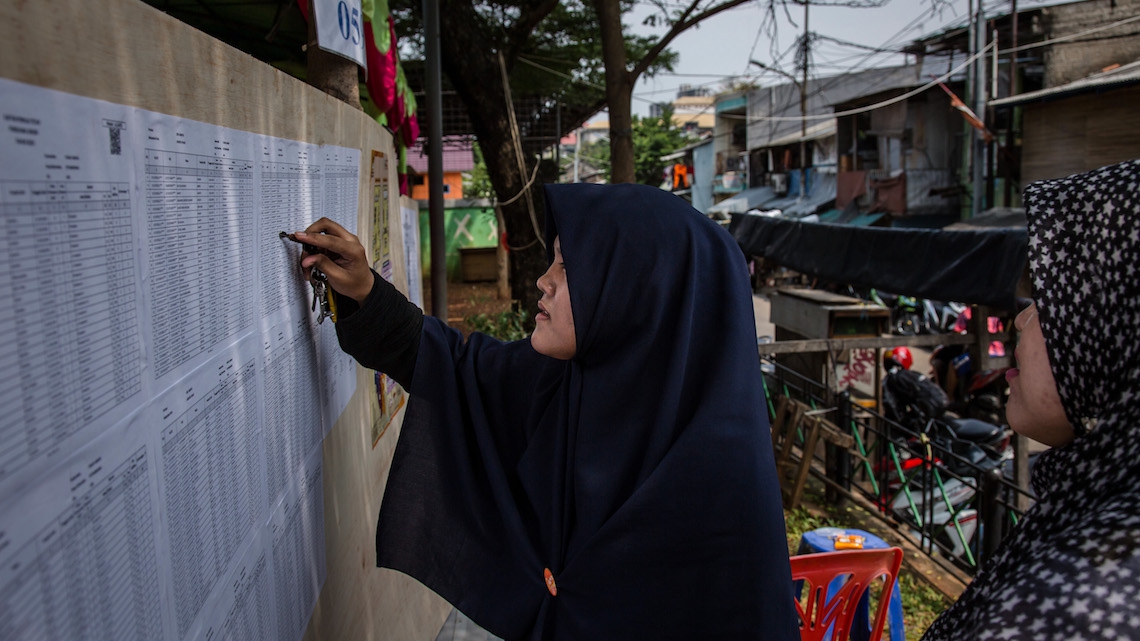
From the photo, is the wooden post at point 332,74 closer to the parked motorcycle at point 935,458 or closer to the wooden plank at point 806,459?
the parked motorcycle at point 935,458

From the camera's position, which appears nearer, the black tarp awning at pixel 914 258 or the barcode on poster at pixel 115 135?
the barcode on poster at pixel 115 135

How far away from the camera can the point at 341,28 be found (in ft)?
7.02

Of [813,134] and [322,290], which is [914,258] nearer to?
[322,290]

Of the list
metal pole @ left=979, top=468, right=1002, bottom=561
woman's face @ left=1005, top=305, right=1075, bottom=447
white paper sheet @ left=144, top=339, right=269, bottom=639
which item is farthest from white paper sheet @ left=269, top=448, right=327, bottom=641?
metal pole @ left=979, top=468, right=1002, bottom=561

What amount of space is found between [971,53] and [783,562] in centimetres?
1360

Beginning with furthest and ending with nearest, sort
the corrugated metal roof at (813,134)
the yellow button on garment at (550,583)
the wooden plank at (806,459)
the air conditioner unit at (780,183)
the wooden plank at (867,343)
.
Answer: the air conditioner unit at (780,183)
the corrugated metal roof at (813,134)
the wooden plank at (867,343)
the wooden plank at (806,459)
the yellow button on garment at (550,583)

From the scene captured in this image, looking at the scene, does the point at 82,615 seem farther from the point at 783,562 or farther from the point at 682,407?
the point at 783,562

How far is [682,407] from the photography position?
1548 millimetres

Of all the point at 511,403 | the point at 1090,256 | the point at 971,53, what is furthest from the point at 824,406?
the point at 971,53

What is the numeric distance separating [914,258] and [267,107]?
5537 mm

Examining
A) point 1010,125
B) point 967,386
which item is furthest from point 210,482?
point 1010,125

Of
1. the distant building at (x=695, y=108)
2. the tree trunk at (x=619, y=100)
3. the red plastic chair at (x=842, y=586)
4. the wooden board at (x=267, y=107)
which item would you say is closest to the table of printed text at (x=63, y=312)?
the wooden board at (x=267, y=107)

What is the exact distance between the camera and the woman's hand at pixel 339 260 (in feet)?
5.42

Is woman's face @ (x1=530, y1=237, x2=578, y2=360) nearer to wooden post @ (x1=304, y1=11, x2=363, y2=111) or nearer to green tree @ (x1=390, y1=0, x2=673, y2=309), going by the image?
wooden post @ (x1=304, y1=11, x2=363, y2=111)
